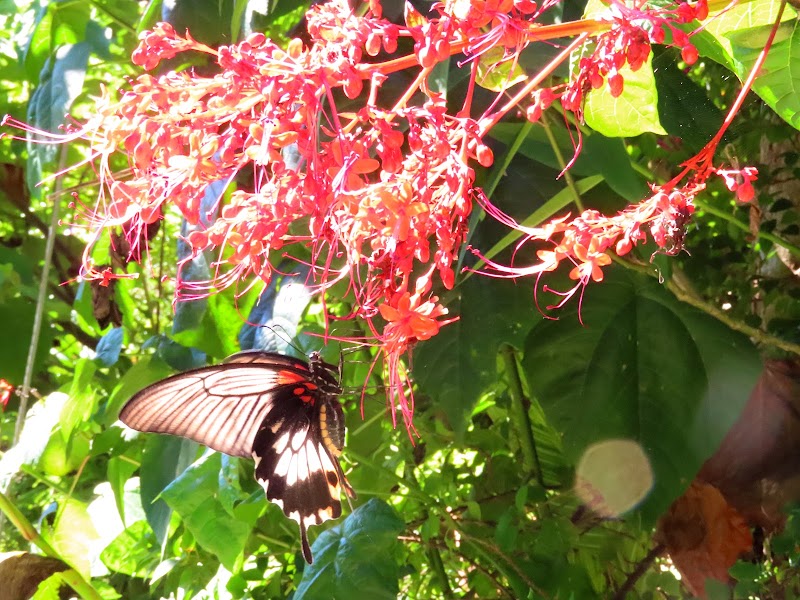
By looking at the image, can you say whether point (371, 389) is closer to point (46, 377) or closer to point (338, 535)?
point (338, 535)

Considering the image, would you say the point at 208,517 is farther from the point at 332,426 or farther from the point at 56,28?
the point at 56,28

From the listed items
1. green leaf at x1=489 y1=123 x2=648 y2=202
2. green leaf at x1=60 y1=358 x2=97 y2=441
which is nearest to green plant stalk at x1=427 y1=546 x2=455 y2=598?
green leaf at x1=60 y1=358 x2=97 y2=441

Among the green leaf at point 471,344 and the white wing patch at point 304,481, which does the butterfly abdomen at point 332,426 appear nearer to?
the white wing patch at point 304,481

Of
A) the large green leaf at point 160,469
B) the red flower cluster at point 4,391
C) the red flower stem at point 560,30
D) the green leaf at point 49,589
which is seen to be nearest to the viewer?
the red flower stem at point 560,30

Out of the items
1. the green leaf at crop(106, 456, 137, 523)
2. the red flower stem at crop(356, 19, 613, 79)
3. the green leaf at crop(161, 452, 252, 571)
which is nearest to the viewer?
the red flower stem at crop(356, 19, 613, 79)

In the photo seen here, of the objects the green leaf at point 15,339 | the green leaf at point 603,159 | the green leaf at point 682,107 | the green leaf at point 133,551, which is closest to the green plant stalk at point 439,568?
the green leaf at point 133,551

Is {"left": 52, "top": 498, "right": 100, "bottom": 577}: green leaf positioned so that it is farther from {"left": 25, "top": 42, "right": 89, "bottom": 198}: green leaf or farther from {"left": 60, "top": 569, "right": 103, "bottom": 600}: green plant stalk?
{"left": 25, "top": 42, "right": 89, "bottom": 198}: green leaf
